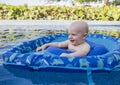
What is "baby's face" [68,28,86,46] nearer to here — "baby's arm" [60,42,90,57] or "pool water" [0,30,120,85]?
"baby's arm" [60,42,90,57]

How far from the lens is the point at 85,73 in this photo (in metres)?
4.59

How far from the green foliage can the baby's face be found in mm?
13659

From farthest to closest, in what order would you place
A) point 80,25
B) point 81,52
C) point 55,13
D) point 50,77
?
point 55,13
point 80,25
point 81,52
point 50,77

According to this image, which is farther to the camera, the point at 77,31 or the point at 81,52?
the point at 77,31

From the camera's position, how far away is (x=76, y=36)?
535cm

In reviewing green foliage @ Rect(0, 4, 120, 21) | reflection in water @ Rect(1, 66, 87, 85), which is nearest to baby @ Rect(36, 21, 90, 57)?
reflection in water @ Rect(1, 66, 87, 85)

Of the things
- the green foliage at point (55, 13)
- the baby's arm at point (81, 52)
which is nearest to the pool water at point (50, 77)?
the baby's arm at point (81, 52)

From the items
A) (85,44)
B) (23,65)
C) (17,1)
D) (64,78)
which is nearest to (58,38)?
(85,44)

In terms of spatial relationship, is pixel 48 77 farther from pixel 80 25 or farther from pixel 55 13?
pixel 55 13

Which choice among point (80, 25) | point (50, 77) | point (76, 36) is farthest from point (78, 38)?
point (50, 77)

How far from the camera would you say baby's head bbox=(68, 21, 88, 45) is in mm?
5270

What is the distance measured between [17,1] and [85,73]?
24.5 meters

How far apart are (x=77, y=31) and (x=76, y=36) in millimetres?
95

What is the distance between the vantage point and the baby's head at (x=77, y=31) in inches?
207
